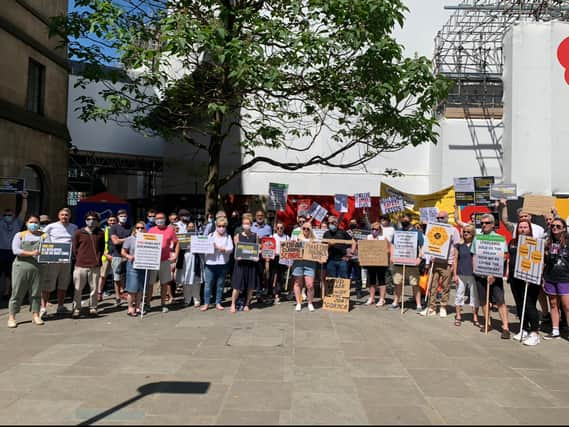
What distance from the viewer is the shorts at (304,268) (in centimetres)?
947

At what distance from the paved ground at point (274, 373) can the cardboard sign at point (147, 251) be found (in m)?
0.99

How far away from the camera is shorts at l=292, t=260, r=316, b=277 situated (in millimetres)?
9469

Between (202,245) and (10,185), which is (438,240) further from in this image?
(10,185)

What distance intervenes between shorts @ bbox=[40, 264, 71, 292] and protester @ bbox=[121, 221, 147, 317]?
105cm

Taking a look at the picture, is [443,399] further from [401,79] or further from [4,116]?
[4,116]

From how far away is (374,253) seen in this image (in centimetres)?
986

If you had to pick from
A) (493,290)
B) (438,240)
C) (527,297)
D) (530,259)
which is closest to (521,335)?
(527,297)

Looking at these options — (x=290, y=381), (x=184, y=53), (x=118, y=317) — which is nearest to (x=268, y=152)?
(x=184, y=53)

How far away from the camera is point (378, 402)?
4695mm

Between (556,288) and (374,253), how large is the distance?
3.39m

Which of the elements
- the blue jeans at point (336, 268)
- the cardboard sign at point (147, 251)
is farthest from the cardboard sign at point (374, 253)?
the cardboard sign at point (147, 251)

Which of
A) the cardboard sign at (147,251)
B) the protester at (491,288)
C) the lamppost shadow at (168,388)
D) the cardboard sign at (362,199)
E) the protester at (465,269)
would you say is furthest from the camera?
the cardboard sign at (362,199)

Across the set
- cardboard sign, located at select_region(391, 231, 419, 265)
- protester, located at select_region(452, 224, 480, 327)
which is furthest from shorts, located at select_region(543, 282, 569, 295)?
cardboard sign, located at select_region(391, 231, 419, 265)

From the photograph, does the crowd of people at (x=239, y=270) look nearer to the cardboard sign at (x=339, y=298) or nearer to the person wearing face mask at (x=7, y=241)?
the person wearing face mask at (x=7, y=241)
